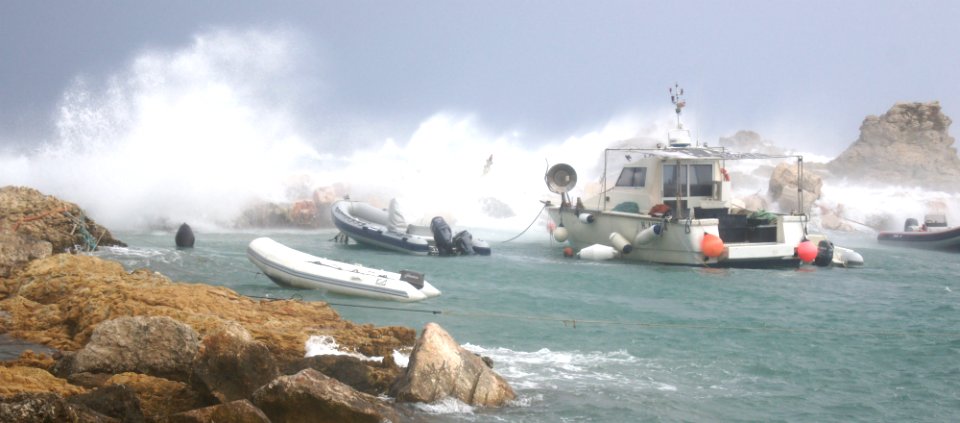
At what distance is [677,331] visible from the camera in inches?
474

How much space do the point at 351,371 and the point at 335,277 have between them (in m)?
6.47

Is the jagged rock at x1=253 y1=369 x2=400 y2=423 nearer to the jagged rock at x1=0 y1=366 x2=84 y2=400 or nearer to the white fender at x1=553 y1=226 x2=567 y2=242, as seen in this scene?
the jagged rock at x1=0 y1=366 x2=84 y2=400

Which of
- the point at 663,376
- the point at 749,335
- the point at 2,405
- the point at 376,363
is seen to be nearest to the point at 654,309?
the point at 749,335

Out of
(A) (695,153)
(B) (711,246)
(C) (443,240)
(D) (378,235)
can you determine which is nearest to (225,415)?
(B) (711,246)

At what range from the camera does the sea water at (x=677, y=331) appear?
825 centimetres

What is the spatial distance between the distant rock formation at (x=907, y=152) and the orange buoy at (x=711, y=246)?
113 ft

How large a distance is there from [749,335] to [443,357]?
5.75 meters

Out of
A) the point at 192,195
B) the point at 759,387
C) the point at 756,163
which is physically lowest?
the point at 759,387

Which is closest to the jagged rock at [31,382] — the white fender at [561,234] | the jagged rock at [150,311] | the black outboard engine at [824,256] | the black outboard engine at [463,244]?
the jagged rock at [150,311]

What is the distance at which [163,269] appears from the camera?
1658 centimetres

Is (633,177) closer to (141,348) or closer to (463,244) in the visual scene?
(463,244)

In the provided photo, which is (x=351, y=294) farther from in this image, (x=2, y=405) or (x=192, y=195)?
(x=192, y=195)

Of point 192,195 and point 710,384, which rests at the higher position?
point 192,195

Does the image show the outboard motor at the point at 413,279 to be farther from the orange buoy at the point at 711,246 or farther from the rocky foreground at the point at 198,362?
the orange buoy at the point at 711,246
